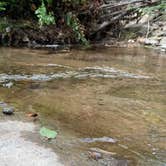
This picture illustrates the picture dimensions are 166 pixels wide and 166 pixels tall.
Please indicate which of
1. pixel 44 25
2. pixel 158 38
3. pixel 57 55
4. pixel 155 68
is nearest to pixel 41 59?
pixel 57 55

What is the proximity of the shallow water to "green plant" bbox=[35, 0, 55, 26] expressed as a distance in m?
2.06

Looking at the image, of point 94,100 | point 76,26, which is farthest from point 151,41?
point 94,100

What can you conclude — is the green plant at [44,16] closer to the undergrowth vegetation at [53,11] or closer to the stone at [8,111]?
the undergrowth vegetation at [53,11]

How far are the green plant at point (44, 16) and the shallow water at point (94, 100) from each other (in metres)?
2.06

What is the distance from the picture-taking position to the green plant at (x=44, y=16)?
9469mm

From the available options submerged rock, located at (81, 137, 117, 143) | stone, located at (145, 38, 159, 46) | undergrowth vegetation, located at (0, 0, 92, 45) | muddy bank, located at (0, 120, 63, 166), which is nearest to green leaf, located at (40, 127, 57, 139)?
muddy bank, located at (0, 120, 63, 166)

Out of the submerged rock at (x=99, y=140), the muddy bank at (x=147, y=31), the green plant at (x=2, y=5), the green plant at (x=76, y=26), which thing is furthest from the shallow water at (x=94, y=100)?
the muddy bank at (x=147, y=31)

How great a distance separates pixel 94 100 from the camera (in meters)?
4.54

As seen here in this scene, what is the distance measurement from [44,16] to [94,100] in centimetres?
541

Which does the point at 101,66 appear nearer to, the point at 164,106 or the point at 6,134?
the point at 164,106

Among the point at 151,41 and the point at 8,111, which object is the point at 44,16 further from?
the point at 8,111

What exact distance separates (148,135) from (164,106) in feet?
3.24

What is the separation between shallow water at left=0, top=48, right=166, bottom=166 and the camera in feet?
10.5

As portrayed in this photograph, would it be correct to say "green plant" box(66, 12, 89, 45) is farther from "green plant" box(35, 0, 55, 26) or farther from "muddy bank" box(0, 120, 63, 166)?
"muddy bank" box(0, 120, 63, 166)
